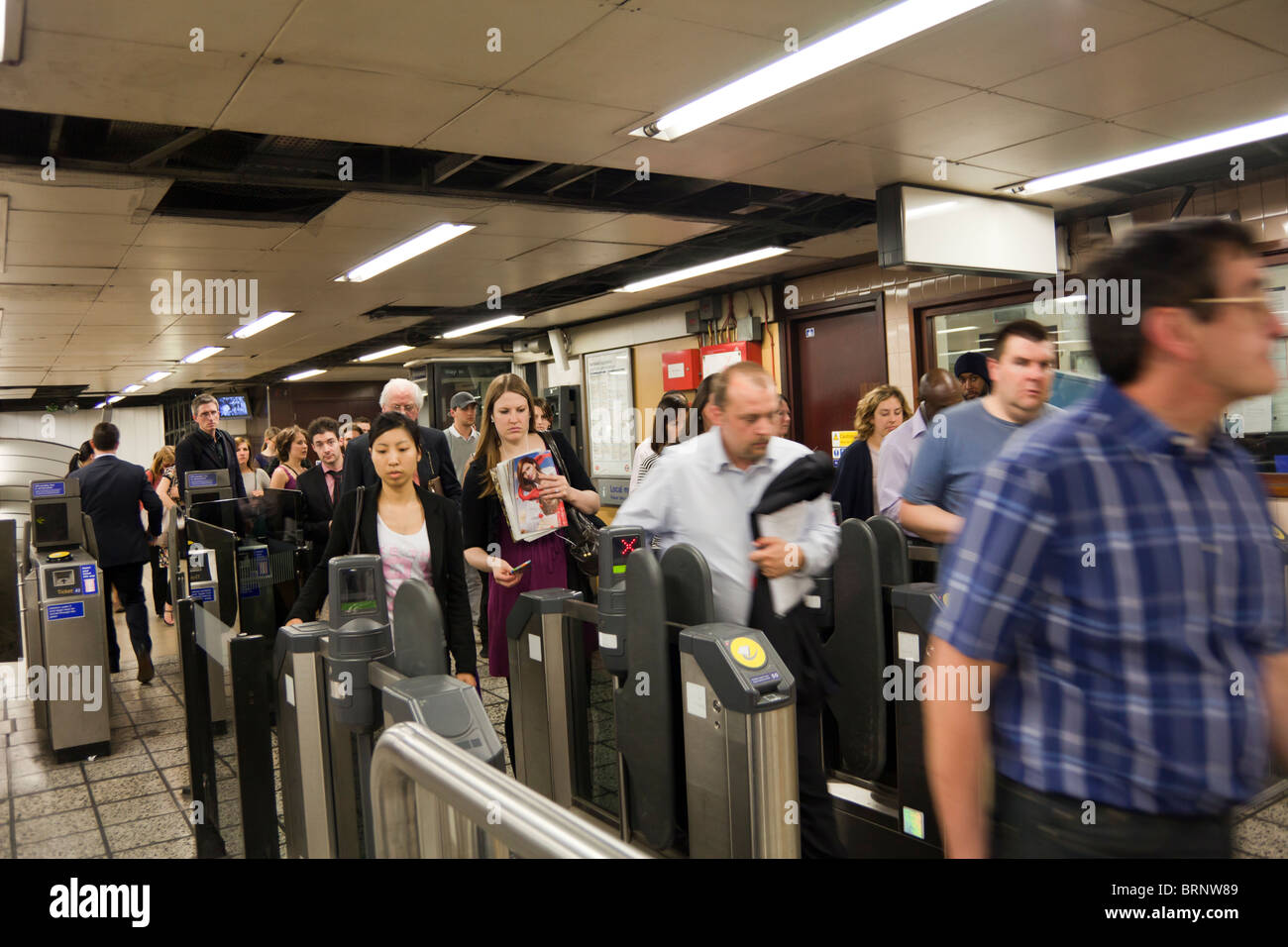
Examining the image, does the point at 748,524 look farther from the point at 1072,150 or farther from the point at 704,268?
the point at 704,268

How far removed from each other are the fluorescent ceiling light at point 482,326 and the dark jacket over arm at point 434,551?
726 centimetres

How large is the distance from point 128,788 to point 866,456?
369 cm

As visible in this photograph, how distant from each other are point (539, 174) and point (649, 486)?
342cm

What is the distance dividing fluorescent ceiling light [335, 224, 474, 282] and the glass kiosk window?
420cm

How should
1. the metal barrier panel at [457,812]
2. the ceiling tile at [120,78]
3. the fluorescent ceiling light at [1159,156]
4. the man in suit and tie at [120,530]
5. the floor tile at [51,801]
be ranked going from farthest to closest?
the man in suit and tie at [120,530] → the fluorescent ceiling light at [1159,156] → the floor tile at [51,801] → the ceiling tile at [120,78] → the metal barrier panel at [457,812]

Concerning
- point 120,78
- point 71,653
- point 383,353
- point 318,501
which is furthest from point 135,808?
point 383,353

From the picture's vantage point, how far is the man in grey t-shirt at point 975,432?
2.67 m

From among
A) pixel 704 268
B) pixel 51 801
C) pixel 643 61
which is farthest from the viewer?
pixel 704 268

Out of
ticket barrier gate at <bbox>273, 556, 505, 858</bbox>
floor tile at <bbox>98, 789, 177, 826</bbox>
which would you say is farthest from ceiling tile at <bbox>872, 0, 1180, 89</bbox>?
floor tile at <bbox>98, 789, 177, 826</bbox>

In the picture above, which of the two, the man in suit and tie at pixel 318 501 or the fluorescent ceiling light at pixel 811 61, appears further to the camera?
the man in suit and tie at pixel 318 501

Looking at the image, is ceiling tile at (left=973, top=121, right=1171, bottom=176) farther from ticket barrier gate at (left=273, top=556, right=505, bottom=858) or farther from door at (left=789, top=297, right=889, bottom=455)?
ticket barrier gate at (left=273, top=556, right=505, bottom=858)

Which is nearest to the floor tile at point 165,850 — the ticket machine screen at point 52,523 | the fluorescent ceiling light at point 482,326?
the ticket machine screen at point 52,523

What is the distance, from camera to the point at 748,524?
239 cm

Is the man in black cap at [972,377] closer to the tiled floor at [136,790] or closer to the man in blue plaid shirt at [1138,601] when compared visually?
the tiled floor at [136,790]
